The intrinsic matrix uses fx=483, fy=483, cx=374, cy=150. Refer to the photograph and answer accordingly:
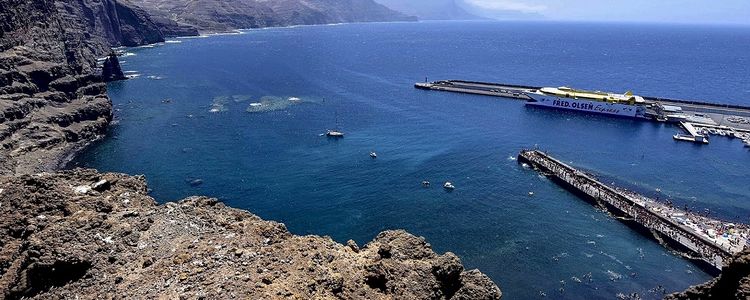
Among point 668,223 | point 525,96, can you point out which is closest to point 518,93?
point 525,96

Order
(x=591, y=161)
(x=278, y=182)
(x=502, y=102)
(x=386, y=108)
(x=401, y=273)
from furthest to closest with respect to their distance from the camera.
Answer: (x=502, y=102)
(x=386, y=108)
(x=591, y=161)
(x=278, y=182)
(x=401, y=273)

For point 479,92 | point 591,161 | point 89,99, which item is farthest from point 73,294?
point 479,92

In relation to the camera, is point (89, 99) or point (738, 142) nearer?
point (738, 142)

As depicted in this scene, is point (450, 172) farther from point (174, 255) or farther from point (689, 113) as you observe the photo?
point (689, 113)

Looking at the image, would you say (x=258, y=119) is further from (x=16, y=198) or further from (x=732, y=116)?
(x=732, y=116)

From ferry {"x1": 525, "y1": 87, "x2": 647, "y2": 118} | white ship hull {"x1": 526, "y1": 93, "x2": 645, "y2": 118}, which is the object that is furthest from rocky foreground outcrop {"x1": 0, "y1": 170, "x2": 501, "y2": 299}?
ferry {"x1": 525, "y1": 87, "x2": 647, "y2": 118}

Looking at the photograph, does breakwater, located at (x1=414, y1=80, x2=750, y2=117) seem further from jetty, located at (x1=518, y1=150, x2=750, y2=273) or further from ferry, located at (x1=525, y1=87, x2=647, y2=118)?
jetty, located at (x1=518, y1=150, x2=750, y2=273)

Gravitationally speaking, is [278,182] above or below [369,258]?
below
